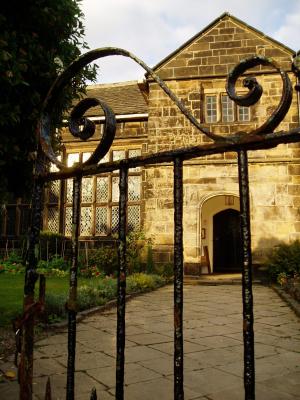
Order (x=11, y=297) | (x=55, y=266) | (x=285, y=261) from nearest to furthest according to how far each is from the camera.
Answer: (x=11, y=297)
(x=285, y=261)
(x=55, y=266)

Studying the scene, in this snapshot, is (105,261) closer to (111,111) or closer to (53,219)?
(53,219)

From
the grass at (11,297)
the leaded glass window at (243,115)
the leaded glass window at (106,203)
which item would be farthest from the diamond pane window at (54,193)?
the leaded glass window at (243,115)

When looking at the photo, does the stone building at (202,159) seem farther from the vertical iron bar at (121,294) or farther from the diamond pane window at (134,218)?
the vertical iron bar at (121,294)

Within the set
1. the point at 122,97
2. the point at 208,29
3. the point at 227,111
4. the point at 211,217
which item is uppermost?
the point at 208,29

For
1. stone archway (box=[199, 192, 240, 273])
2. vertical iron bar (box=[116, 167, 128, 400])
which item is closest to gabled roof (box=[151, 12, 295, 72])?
stone archway (box=[199, 192, 240, 273])

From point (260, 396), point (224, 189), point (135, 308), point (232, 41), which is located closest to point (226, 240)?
point (224, 189)

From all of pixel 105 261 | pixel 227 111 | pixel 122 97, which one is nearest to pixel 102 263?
pixel 105 261

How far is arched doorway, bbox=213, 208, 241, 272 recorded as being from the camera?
13.9m

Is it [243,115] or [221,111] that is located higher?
[221,111]

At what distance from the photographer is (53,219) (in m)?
13.9

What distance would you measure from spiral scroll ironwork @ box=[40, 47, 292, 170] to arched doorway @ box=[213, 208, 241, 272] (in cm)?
1270

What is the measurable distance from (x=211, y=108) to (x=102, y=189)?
4655mm

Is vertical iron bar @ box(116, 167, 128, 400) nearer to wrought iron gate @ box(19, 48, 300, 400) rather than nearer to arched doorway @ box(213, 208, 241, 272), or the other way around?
wrought iron gate @ box(19, 48, 300, 400)

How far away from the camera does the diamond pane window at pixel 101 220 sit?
13.1 metres
